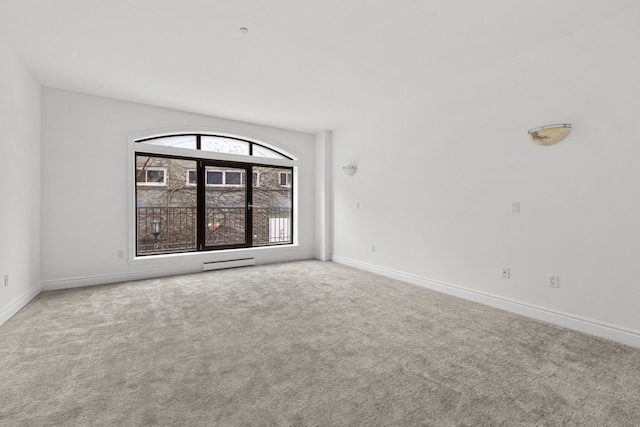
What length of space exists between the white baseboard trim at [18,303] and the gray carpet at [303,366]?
79mm

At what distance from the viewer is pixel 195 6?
2.36 meters

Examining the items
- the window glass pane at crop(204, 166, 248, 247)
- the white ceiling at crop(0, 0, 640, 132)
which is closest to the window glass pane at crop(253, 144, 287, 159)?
the window glass pane at crop(204, 166, 248, 247)

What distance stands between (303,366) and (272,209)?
445cm

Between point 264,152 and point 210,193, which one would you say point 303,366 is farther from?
point 264,152

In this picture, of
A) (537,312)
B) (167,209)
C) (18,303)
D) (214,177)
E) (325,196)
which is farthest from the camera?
(325,196)

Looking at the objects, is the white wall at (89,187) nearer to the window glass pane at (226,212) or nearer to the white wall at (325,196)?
the window glass pane at (226,212)

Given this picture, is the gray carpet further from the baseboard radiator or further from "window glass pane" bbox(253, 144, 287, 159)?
"window glass pane" bbox(253, 144, 287, 159)

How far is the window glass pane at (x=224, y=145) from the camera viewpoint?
5.18 meters

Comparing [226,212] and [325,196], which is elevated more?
[325,196]

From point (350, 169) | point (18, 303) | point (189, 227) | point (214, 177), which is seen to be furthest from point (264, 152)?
point (18, 303)

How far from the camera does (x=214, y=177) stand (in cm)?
546

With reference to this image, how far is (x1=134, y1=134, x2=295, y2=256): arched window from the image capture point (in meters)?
5.10

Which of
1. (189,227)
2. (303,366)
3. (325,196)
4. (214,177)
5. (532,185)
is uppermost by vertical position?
(214,177)

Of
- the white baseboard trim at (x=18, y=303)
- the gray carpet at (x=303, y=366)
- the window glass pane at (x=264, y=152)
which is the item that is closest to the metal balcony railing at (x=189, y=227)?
the window glass pane at (x=264, y=152)
